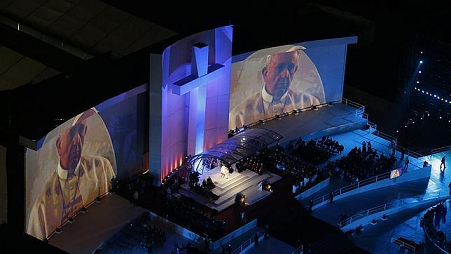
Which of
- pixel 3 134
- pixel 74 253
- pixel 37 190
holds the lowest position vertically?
pixel 74 253

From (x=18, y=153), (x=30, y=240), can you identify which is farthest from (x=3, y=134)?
(x=30, y=240)

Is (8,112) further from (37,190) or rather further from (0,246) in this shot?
(0,246)

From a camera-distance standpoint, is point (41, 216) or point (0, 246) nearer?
point (0, 246)

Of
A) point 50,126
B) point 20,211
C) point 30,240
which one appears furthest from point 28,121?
point 30,240

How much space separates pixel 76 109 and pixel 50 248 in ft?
37.0

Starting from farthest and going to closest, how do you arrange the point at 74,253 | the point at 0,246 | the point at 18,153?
the point at 74,253, the point at 18,153, the point at 0,246

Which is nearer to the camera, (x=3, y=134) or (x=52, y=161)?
(x=3, y=134)

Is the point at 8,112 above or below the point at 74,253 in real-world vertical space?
above

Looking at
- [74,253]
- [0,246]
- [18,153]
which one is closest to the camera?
[0,246]

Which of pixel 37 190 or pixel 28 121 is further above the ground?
pixel 28 121

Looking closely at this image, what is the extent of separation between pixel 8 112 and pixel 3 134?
2405 mm

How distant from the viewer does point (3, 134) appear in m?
46.6

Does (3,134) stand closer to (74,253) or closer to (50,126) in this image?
(50,126)

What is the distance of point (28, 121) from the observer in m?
48.0
